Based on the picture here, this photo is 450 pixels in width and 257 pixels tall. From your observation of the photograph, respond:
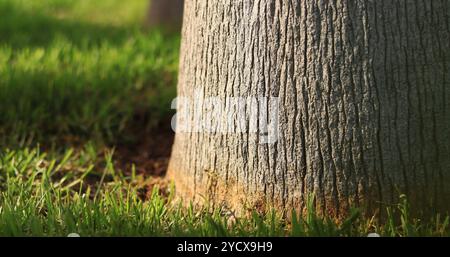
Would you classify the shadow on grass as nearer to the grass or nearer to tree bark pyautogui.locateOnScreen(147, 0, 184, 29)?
the grass

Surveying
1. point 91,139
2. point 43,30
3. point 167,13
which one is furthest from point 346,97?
point 167,13

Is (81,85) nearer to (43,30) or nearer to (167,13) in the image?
(43,30)

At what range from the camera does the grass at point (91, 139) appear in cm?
274

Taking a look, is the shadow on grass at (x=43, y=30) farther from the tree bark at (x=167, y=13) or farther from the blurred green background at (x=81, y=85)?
the tree bark at (x=167, y=13)

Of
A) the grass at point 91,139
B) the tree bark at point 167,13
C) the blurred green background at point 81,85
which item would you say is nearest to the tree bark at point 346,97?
the grass at point 91,139

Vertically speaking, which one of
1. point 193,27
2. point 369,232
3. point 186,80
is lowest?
point 369,232

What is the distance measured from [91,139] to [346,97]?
1952 millimetres

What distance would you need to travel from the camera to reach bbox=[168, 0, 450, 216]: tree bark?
2723mm

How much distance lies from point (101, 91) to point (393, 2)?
7.82ft

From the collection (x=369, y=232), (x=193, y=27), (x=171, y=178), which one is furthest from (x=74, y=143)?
(x=369, y=232)

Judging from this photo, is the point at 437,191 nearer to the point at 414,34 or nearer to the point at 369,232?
the point at 369,232

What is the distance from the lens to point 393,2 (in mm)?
2715

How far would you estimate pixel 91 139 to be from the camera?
418 cm

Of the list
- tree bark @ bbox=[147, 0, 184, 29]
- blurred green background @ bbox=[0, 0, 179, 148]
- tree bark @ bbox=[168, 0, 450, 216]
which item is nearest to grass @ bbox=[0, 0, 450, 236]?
blurred green background @ bbox=[0, 0, 179, 148]
